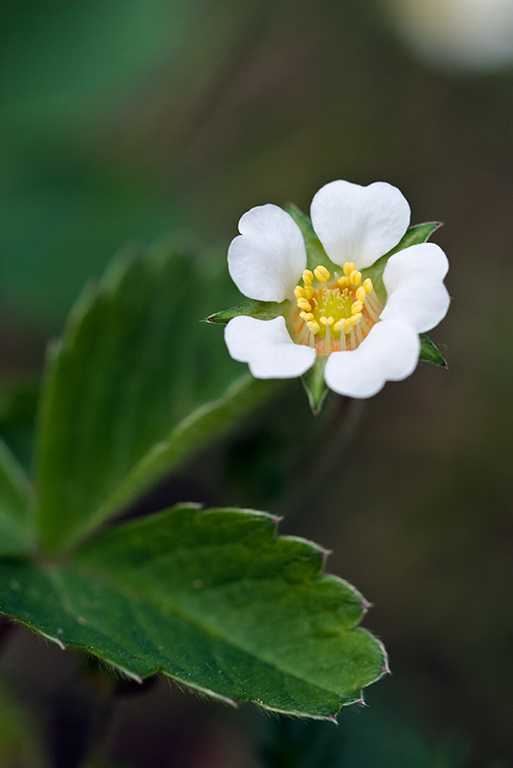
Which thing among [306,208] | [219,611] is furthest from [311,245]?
[306,208]

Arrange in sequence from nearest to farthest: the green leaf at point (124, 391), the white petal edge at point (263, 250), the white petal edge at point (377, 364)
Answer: the white petal edge at point (377, 364) < the white petal edge at point (263, 250) < the green leaf at point (124, 391)

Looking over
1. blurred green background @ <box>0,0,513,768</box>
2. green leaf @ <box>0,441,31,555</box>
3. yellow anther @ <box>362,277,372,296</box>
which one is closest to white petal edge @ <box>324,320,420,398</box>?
yellow anther @ <box>362,277,372,296</box>

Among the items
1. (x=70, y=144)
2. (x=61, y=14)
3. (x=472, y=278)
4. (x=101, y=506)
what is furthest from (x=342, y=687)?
(x=61, y=14)

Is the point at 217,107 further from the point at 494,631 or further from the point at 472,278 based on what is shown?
the point at 494,631

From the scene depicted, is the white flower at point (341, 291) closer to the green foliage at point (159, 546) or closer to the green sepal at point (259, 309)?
the green sepal at point (259, 309)

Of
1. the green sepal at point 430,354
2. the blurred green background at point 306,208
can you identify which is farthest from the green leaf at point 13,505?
the green sepal at point 430,354

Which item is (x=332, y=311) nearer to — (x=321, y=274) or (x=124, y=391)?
(x=321, y=274)
